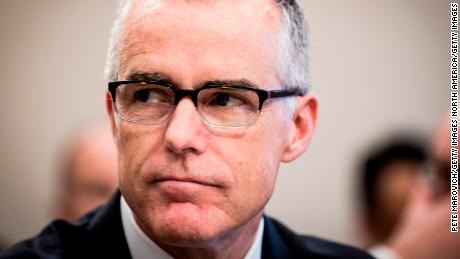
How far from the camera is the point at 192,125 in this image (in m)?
2.04

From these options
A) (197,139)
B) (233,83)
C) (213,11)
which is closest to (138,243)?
(197,139)

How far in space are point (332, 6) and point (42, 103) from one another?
2.83 meters

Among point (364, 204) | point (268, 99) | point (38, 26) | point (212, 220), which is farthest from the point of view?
point (38, 26)

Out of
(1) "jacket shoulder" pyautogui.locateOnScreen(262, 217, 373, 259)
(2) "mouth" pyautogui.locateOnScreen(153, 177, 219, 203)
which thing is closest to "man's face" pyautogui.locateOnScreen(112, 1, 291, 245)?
(2) "mouth" pyautogui.locateOnScreen(153, 177, 219, 203)

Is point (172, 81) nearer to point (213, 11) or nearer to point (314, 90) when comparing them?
point (213, 11)

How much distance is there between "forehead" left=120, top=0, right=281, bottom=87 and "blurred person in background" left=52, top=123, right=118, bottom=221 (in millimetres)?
2025

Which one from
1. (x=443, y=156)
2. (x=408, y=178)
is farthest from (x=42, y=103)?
(x=443, y=156)

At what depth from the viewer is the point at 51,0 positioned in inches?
240

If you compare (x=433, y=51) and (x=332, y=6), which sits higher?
(x=332, y=6)

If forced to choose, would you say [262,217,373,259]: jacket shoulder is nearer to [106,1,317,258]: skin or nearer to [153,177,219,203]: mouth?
[106,1,317,258]: skin

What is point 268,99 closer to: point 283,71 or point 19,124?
point 283,71

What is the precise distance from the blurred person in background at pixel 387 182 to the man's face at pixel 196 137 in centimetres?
233

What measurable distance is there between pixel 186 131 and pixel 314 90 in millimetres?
4138

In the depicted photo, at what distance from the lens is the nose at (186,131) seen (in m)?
1.98
